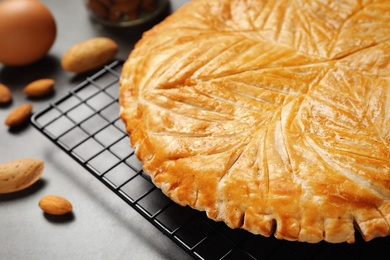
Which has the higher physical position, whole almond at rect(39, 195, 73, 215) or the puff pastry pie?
the puff pastry pie

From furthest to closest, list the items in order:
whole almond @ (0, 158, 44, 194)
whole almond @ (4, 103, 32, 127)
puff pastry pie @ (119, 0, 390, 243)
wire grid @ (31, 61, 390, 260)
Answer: whole almond @ (4, 103, 32, 127), whole almond @ (0, 158, 44, 194), wire grid @ (31, 61, 390, 260), puff pastry pie @ (119, 0, 390, 243)

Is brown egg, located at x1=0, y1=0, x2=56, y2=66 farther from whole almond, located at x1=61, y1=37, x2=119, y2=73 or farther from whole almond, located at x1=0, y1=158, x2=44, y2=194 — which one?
whole almond, located at x1=0, y1=158, x2=44, y2=194

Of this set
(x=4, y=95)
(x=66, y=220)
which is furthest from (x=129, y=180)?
(x=4, y=95)

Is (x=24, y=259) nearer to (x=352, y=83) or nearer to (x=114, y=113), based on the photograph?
(x=114, y=113)

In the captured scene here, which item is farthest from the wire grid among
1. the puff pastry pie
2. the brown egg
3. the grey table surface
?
the brown egg

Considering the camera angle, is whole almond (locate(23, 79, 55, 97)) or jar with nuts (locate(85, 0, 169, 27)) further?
jar with nuts (locate(85, 0, 169, 27))

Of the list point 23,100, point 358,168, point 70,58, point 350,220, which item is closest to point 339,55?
point 358,168

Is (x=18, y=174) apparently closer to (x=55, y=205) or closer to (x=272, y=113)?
(x=55, y=205)
